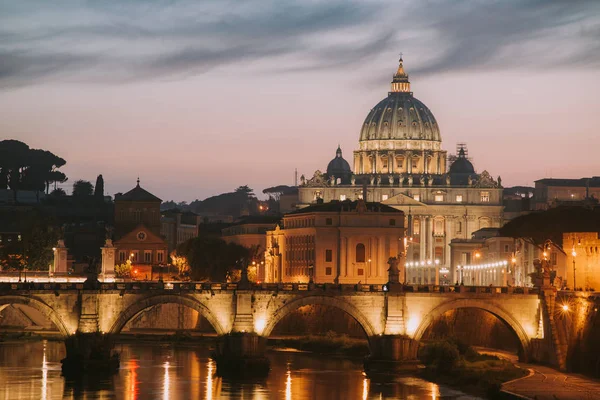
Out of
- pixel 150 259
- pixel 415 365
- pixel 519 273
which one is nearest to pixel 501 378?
pixel 415 365

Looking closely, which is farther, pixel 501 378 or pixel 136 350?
pixel 136 350

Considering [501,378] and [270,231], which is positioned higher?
[270,231]

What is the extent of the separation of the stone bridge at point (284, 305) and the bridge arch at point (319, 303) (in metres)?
0.05

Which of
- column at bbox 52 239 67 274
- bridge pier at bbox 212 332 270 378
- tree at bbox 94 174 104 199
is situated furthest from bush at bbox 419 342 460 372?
tree at bbox 94 174 104 199

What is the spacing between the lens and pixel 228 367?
254ft

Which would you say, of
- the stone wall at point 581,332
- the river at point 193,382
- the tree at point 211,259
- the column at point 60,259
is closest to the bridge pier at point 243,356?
the river at point 193,382

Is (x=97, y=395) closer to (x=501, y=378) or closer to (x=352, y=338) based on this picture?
(x=501, y=378)

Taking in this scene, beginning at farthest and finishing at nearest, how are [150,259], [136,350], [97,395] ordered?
[150,259] → [136,350] → [97,395]

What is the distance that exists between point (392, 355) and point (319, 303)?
161 inches

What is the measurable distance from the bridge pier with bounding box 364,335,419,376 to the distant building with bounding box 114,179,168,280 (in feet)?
164

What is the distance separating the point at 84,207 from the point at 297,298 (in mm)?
101359

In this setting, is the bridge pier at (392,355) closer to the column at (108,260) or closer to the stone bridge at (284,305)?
the stone bridge at (284,305)

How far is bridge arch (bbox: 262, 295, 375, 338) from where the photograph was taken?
78312mm

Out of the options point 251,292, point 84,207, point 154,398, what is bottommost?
point 154,398
